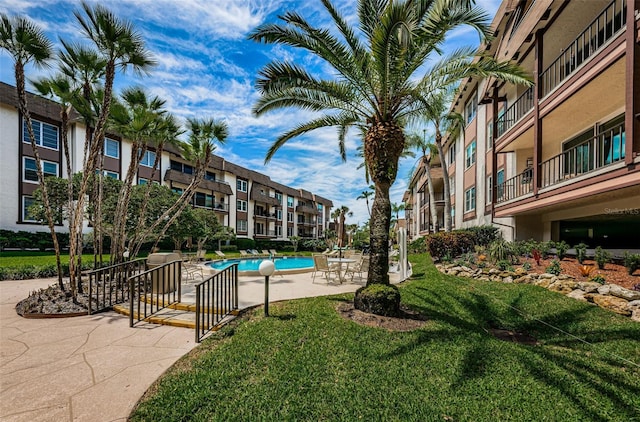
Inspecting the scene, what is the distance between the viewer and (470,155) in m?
21.0

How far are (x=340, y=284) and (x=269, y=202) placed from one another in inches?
1508

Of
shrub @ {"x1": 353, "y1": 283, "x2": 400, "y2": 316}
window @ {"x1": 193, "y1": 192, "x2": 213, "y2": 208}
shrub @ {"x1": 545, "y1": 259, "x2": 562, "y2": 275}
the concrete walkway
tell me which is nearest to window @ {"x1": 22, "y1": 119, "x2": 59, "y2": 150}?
window @ {"x1": 193, "y1": 192, "x2": 213, "y2": 208}

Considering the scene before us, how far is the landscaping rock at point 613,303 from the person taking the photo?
628 cm

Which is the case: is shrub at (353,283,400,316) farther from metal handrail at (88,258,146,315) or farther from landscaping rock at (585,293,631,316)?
metal handrail at (88,258,146,315)

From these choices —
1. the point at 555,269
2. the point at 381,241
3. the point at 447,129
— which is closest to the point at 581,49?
the point at 555,269

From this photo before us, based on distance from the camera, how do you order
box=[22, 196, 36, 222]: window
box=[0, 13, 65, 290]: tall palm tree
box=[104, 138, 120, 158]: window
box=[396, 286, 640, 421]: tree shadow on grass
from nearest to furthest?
1. box=[396, 286, 640, 421]: tree shadow on grass
2. box=[0, 13, 65, 290]: tall palm tree
3. box=[22, 196, 36, 222]: window
4. box=[104, 138, 120, 158]: window

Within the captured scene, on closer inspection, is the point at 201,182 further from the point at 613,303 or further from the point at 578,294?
the point at 613,303

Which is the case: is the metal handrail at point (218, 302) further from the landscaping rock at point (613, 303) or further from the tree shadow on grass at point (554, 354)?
the landscaping rock at point (613, 303)

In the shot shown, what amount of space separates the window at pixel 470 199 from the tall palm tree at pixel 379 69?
44.6 feet

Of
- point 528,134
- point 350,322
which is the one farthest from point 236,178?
point 350,322

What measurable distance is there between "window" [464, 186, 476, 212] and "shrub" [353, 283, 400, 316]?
15462 mm

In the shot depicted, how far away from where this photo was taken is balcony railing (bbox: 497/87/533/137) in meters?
13.0

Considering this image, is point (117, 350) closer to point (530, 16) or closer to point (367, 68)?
point (367, 68)

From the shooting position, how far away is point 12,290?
10055 millimetres
